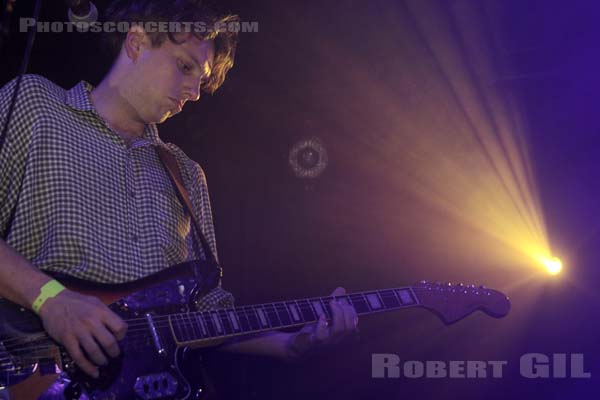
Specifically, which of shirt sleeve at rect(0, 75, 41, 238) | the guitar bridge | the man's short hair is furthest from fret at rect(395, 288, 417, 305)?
shirt sleeve at rect(0, 75, 41, 238)

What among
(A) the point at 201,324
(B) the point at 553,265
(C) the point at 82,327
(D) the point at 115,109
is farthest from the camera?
(B) the point at 553,265

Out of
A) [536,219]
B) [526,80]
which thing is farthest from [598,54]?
[536,219]

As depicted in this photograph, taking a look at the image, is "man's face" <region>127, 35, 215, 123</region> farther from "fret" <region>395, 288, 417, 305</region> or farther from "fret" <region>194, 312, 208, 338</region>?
"fret" <region>395, 288, 417, 305</region>

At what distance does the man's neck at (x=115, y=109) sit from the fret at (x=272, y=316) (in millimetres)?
907

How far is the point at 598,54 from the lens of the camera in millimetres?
3256

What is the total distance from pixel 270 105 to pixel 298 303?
1.97m

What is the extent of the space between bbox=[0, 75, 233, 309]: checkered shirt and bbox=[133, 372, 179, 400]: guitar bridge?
41cm

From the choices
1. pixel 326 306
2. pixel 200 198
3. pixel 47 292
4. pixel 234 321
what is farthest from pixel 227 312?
pixel 47 292

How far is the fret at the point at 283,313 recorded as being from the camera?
227 centimetres

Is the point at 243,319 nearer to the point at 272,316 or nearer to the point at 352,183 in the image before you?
the point at 272,316

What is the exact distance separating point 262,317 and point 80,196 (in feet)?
2.70

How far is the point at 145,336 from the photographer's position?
1.75 m

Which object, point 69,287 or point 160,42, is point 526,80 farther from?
point 69,287

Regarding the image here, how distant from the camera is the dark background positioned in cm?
324
